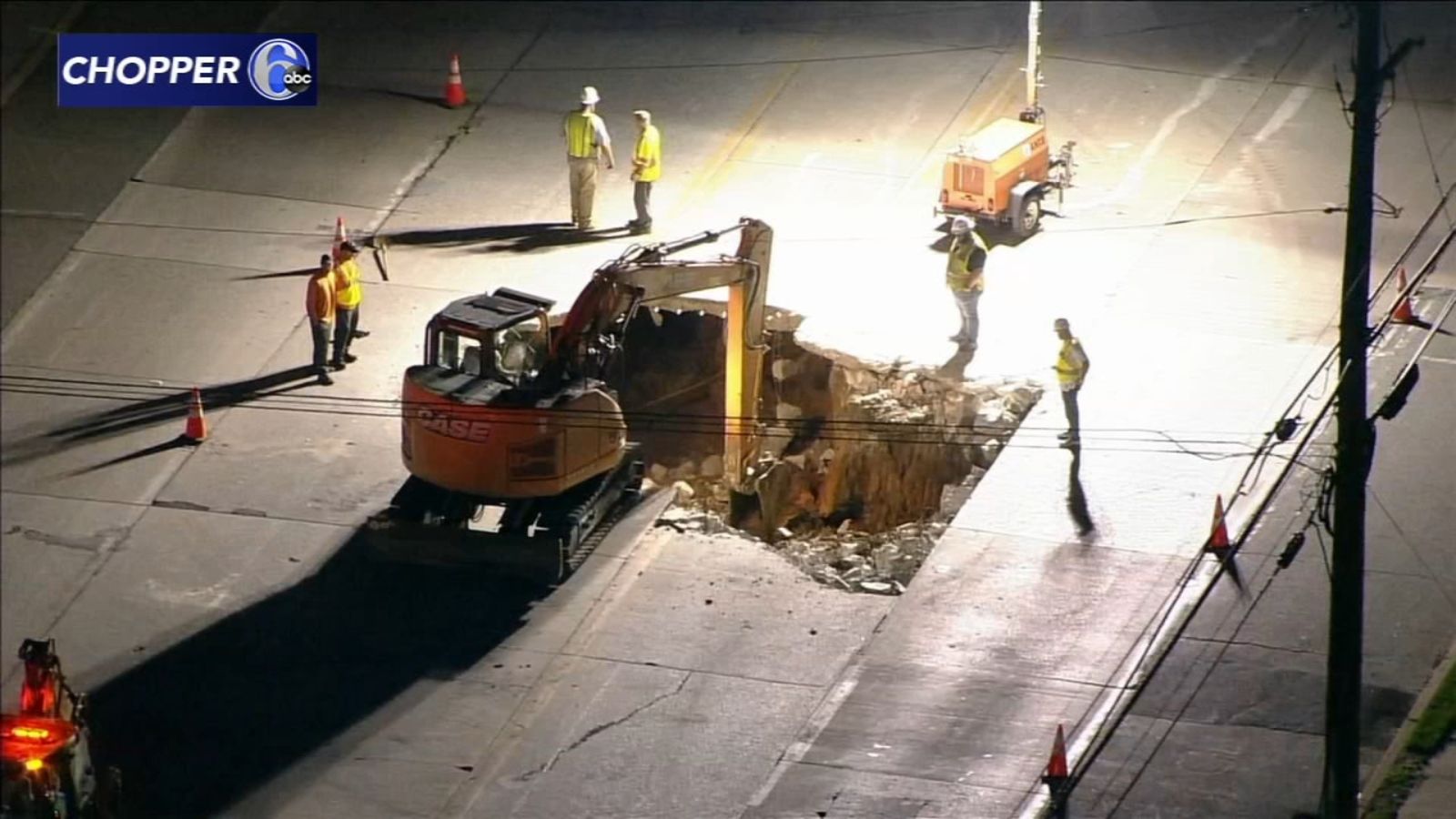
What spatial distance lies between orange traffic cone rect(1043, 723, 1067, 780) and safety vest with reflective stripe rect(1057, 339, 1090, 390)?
5628 millimetres

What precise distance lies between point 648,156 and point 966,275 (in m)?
4.69

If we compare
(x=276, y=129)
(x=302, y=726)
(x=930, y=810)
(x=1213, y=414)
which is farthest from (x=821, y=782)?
(x=276, y=129)

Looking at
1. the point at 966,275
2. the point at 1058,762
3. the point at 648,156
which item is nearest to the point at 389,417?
the point at 648,156

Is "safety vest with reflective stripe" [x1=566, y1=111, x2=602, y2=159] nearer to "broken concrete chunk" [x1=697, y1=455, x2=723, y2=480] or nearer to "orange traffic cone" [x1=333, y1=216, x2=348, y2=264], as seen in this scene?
"orange traffic cone" [x1=333, y1=216, x2=348, y2=264]

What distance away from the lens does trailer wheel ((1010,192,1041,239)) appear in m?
32.8

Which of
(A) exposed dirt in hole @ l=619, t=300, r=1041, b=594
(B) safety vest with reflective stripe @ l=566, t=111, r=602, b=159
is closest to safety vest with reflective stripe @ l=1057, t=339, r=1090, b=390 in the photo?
(A) exposed dirt in hole @ l=619, t=300, r=1041, b=594

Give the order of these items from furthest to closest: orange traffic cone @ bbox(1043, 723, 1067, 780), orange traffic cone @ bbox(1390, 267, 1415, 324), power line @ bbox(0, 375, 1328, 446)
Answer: orange traffic cone @ bbox(1390, 267, 1415, 324)
power line @ bbox(0, 375, 1328, 446)
orange traffic cone @ bbox(1043, 723, 1067, 780)

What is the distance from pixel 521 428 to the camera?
26484 mm

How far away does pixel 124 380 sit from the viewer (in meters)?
30.9

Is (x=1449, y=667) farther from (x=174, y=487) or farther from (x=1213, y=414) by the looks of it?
(x=174, y=487)

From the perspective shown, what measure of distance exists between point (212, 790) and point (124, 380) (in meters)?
8.16

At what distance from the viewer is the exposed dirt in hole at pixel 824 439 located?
93.1 feet

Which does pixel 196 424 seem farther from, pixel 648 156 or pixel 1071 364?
pixel 1071 364

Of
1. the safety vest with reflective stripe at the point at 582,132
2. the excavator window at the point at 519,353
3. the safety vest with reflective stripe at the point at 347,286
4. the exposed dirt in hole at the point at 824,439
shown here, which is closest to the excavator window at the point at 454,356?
the excavator window at the point at 519,353
